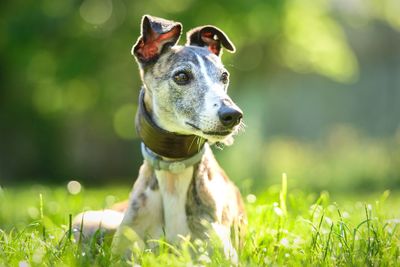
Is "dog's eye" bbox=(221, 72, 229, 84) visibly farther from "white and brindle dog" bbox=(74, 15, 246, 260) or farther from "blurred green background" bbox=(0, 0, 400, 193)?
"blurred green background" bbox=(0, 0, 400, 193)

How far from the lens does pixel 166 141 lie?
389 cm

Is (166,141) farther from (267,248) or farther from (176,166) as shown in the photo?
(267,248)

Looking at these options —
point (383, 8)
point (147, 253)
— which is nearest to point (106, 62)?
point (383, 8)

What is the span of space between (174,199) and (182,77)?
2.08 feet

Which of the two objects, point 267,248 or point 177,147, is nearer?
point 267,248

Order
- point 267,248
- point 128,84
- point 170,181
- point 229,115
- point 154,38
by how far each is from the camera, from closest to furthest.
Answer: point 229,115 < point 267,248 < point 170,181 < point 154,38 < point 128,84

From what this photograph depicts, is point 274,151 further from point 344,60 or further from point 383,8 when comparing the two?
point 383,8

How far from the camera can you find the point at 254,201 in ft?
17.1

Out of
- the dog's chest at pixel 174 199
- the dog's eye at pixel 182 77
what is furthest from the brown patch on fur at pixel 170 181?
the dog's eye at pixel 182 77

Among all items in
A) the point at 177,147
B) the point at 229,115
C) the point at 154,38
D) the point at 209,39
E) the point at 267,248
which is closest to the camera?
the point at 229,115

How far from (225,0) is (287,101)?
7.64 meters

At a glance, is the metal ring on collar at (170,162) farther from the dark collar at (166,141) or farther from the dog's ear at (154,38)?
the dog's ear at (154,38)

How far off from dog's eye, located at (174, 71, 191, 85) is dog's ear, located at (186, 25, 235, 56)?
53 centimetres

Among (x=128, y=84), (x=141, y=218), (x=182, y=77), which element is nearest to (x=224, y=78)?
(x=182, y=77)
